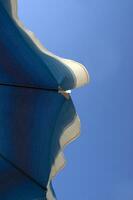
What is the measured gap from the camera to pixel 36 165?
12.5 feet

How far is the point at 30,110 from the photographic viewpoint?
3.75 meters

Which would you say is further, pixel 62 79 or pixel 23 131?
pixel 23 131

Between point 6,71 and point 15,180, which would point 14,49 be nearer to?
point 6,71

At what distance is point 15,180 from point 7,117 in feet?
2.01

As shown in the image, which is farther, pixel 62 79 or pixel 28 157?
pixel 28 157

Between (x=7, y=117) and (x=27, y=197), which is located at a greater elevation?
(x=7, y=117)

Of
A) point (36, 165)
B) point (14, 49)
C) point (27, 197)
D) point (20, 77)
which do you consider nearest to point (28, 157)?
point (36, 165)

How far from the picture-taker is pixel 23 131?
12.5ft

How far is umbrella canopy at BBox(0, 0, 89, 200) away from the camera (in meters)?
3.60

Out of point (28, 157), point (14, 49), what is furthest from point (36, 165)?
point (14, 49)

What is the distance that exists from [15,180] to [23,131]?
481mm

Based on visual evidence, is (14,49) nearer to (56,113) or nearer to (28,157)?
(56,113)

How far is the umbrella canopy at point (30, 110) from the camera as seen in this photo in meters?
3.60

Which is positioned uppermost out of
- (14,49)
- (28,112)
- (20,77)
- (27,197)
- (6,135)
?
(14,49)
